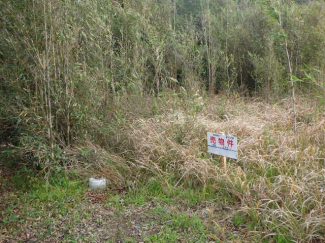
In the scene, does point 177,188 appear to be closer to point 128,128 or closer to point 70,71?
point 128,128

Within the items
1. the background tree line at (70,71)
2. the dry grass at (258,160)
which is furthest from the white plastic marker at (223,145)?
the background tree line at (70,71)

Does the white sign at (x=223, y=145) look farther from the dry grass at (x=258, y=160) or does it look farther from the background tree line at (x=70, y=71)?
the background tree line at (x=70, y=71)

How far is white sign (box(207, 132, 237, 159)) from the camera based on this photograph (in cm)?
355

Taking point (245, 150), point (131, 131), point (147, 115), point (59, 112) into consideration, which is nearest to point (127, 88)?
point (147, 115)

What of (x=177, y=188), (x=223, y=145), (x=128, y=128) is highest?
(x=223, y=145)

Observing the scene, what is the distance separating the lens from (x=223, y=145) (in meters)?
3.65

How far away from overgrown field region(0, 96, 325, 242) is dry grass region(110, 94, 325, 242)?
0.5 inches

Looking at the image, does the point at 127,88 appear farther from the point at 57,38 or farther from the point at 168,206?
the point at 168,206

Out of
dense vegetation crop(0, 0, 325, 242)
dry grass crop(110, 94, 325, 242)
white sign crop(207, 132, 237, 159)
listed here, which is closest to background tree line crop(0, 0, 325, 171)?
dense vegetation crop(0, 0, 325, 242)

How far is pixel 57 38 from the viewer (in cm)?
408

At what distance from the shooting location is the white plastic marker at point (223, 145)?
3549 mm

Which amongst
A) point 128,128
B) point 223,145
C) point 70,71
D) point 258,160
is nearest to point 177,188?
point 223,145

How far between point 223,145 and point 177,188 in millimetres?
648

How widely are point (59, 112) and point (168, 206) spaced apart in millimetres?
1833
